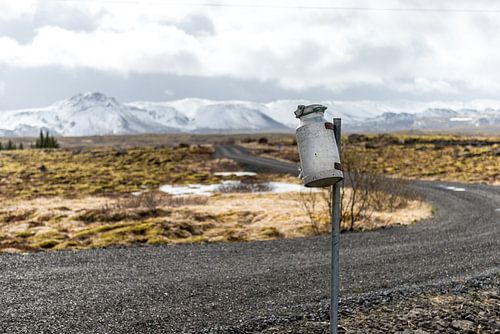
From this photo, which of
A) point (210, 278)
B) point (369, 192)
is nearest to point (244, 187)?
point (369, 192)

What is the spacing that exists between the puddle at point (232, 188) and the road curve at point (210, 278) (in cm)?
1965

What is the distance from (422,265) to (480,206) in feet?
41.0

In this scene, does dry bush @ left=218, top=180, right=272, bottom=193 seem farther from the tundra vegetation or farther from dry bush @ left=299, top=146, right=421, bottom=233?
dry bush @ left=299, top=146, right=421, bottom=233

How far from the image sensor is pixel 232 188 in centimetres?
3466

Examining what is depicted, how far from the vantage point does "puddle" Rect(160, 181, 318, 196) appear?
32969mm

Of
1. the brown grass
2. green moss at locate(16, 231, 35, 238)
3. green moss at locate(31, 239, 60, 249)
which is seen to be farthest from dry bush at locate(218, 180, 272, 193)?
green moss at locate(31, 239, 60, 249)

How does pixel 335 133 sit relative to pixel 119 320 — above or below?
above

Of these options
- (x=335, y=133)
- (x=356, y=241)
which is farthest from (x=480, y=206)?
(x=335, y=133)

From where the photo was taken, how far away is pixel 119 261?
33.5 ft

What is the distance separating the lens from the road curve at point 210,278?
261 inches

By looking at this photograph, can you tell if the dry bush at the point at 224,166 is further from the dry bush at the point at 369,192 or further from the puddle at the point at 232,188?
the dry bush at the point at 369,192

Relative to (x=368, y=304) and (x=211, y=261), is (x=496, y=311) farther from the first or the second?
(x=211, y=261)

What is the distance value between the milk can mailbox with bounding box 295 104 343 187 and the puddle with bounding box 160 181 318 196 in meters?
27.1

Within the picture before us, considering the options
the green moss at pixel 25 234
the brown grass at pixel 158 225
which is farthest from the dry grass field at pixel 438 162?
the green moss at pixel 25 234
